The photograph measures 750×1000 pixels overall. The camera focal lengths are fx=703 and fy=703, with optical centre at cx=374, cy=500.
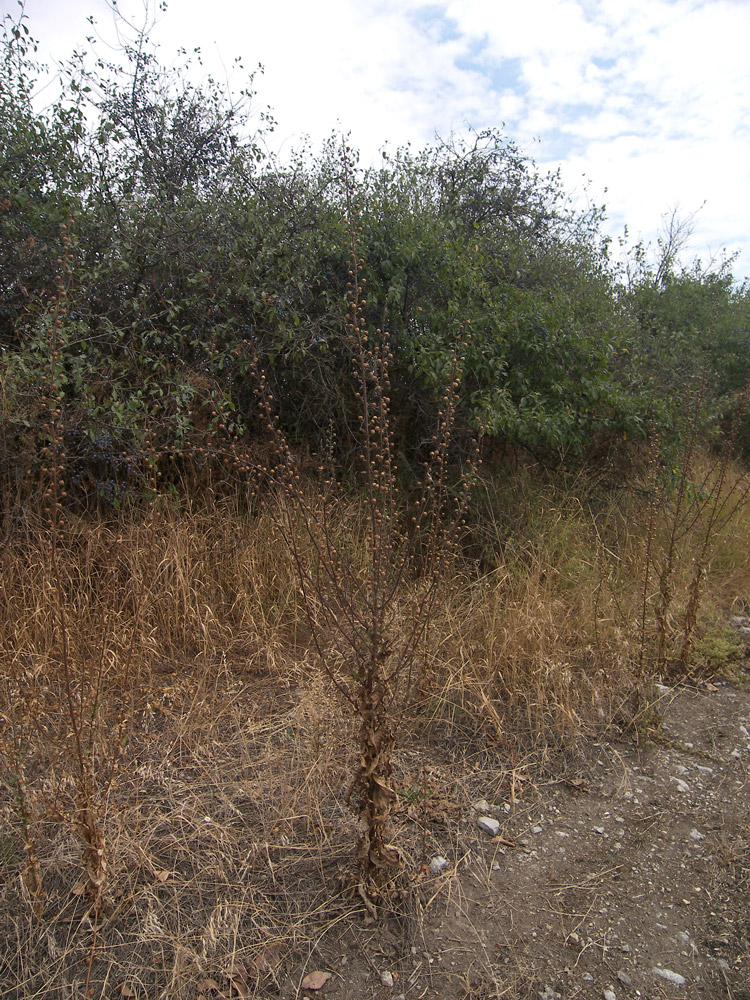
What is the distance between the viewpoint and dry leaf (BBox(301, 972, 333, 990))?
1.90 m

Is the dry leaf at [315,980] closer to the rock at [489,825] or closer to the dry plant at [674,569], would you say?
the rock at [489,825]

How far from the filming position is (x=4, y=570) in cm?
362

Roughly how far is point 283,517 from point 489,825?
2089 millimetres

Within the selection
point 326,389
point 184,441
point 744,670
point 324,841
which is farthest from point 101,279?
point 744,670

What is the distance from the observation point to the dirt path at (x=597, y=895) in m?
1.95

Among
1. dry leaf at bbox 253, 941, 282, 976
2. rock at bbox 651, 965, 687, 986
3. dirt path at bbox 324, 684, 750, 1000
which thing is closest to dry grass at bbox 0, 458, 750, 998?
dry leaf at bbox 253, 941, 282, 976

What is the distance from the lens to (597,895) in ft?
7.39

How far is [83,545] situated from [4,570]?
450 mm

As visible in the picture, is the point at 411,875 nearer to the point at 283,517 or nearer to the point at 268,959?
the point at 268,959

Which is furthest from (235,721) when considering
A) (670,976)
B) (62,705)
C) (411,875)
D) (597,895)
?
(670,976)

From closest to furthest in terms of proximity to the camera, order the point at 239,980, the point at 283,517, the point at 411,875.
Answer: the point at 239,980, the point at 411,875, the point at 283,517

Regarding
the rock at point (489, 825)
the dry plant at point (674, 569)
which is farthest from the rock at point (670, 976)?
the dry plant at point (674, 569)

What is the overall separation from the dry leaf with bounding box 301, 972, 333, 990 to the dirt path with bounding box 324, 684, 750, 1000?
2 cm

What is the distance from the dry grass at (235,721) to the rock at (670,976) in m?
0.69
